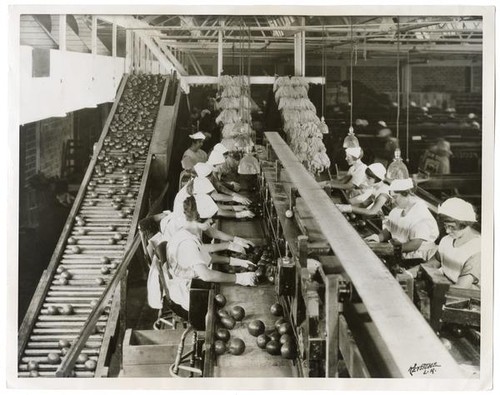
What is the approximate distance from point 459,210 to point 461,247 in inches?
7.8

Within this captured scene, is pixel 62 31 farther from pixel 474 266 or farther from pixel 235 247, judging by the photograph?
pixel 474 266

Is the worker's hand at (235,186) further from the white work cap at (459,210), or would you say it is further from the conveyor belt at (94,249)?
the white work cap at (459,210)

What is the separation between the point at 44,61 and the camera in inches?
117

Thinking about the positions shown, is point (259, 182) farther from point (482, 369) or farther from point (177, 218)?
point (482, 369)

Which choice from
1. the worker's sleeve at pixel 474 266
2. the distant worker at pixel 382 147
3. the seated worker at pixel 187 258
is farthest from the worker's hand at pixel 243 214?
the distant worker at pixel 382 147

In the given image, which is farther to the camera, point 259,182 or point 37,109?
point 259,182

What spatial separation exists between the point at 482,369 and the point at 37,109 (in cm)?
235

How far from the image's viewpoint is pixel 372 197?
14.3 feet

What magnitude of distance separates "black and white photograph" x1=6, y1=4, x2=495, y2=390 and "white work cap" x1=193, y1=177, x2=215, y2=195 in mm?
13

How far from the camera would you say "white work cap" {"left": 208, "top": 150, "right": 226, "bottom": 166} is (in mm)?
4168

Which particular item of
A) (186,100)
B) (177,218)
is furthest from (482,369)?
(186,100)

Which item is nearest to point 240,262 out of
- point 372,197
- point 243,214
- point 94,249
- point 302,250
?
point 243,214

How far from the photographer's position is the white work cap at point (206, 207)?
11.1ft
